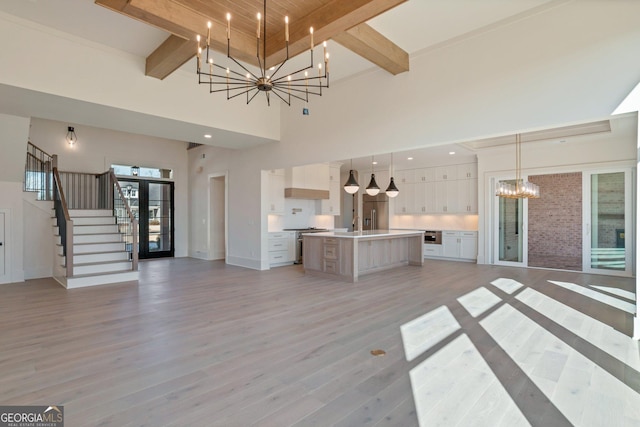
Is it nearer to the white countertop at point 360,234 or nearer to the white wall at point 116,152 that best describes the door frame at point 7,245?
the white wall at point 116,152

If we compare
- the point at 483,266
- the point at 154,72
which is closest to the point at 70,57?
the point at 154,72

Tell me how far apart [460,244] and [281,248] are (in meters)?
4.80

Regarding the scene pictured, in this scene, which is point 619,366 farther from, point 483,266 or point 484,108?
point 483,266

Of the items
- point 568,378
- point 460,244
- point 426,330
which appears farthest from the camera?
point 460,244

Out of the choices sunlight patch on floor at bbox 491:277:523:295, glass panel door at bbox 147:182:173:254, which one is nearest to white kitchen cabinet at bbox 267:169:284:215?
glass panel door at bbox 147:182:173:254

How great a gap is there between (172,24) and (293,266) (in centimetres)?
576

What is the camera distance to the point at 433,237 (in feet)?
31.3

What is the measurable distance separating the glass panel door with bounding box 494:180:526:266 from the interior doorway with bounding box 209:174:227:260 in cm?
740

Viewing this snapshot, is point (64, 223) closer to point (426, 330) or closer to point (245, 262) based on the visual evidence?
point (245, 262)

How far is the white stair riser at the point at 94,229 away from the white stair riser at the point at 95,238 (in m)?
0.12

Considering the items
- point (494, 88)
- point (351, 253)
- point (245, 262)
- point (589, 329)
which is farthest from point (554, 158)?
point (245, 262)

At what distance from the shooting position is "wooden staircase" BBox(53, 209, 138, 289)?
5941 millimetres

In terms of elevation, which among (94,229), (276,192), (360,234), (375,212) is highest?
(276,192)

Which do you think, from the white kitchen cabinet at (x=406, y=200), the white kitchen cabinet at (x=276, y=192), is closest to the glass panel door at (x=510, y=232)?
the white kitchen cabinet at (x=406, y=200)
